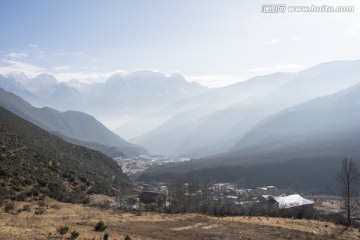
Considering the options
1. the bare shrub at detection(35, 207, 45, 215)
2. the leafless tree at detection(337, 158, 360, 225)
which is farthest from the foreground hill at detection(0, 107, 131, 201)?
the leafless tree at detection(337, 158, 360, 225)

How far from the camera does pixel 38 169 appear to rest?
6825 centimetres

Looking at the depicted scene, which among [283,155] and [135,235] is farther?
[283,155]

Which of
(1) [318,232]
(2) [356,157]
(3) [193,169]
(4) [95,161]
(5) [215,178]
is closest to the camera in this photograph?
(1) [318,232]

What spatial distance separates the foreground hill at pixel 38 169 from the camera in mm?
59469

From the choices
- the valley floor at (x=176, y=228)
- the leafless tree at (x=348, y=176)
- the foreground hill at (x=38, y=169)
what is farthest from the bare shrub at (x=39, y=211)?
the leafless tree at (x=348, y=176)

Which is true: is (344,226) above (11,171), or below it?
below

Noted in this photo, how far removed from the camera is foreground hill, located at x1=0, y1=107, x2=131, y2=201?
195ft

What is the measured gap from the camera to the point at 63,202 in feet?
185

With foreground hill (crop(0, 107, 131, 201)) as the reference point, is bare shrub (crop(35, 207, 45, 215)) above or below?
below

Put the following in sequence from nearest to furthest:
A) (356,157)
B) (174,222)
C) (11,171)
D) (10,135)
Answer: (174,222), (11,171), (10,135), (356,157)

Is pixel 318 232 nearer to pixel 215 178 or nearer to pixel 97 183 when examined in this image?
pixel 97 183

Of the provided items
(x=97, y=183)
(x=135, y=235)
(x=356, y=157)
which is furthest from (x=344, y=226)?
(x=356, y=157)

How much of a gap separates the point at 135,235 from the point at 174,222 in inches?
338

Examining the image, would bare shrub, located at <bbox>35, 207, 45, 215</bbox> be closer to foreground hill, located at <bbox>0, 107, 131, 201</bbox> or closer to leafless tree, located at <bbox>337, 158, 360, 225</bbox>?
foreground hill, located at <bbox>0, 107, 131, 201</bbox>
